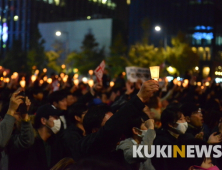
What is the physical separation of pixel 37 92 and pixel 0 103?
2.67 meters

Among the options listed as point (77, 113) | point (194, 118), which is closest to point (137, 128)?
point (77, 113)

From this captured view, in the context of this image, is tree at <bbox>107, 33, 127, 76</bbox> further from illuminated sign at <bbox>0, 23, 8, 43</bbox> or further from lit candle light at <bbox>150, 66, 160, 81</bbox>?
lit candle light at <bbox>150, 66, 160, 81</bbox>

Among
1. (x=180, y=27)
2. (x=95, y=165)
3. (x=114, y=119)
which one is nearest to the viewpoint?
(x=95, y=165)

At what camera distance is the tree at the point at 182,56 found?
181 ft

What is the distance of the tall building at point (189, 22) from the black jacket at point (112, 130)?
2682 inches

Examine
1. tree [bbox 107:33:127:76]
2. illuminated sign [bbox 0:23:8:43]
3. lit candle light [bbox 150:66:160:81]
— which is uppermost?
illuminated sign [bbox 0:23:8:43]

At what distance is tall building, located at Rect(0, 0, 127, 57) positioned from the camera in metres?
78.2

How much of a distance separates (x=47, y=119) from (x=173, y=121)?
178 cm

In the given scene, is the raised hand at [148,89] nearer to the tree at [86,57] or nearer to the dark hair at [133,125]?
the dark hair at [133,125]

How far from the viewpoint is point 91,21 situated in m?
60.4

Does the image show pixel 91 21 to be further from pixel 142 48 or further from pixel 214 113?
pixel 214 113

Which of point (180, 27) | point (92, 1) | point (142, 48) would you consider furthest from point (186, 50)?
point (92, 1)

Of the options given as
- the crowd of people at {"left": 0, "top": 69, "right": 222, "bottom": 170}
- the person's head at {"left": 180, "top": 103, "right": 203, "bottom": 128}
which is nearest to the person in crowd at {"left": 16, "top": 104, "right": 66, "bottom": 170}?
the crowd of people at {"left": 0, "top": 69, "right": 222, "bottom": 170}

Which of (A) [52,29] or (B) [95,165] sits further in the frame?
(A) [52,29]
